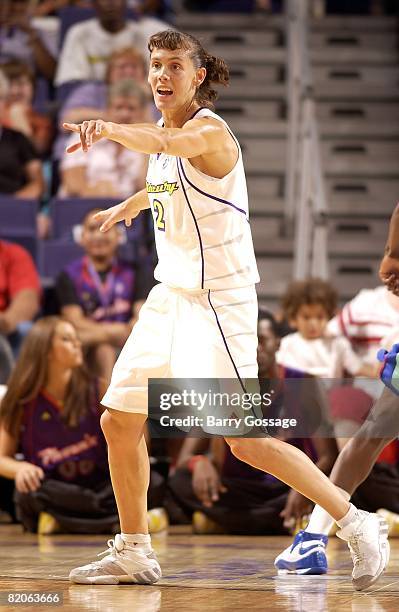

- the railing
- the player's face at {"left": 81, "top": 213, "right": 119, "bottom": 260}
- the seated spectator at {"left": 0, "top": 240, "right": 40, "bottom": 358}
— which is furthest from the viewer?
the railing

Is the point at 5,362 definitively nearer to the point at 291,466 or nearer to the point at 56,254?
the point at 56,254

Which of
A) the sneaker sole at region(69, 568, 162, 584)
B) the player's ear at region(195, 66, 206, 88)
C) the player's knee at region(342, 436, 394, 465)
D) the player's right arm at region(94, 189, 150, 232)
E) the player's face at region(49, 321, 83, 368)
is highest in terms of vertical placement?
the player's ear at region(195, 66, 206, 88)

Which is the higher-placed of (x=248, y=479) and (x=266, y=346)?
(x=266, y=346)

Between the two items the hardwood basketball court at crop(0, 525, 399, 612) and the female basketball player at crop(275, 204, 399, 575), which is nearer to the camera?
the hardwood basketball court at crop(0, 525, 399, 612)

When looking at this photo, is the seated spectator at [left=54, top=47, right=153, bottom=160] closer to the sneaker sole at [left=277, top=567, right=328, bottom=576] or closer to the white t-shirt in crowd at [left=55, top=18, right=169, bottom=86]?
the white t-shirt in crowd at [left=55, top=18, right=169, bottom=86]

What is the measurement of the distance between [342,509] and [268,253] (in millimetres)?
4813

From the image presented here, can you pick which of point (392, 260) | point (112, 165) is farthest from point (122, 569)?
point (112, 165)

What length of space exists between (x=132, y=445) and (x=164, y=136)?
39.3 inches

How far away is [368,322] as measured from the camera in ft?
20.1

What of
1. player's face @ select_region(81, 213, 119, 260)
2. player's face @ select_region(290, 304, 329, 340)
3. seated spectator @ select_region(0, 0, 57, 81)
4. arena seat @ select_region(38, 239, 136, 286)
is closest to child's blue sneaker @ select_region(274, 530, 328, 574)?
player's face @ select_region(290, 304, 329, 340)

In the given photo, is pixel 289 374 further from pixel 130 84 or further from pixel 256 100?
pixel 256 100

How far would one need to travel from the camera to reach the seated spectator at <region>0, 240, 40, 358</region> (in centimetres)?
685

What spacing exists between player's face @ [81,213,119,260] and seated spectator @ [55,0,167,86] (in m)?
2.43

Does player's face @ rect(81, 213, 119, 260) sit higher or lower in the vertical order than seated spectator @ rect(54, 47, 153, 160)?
lower
